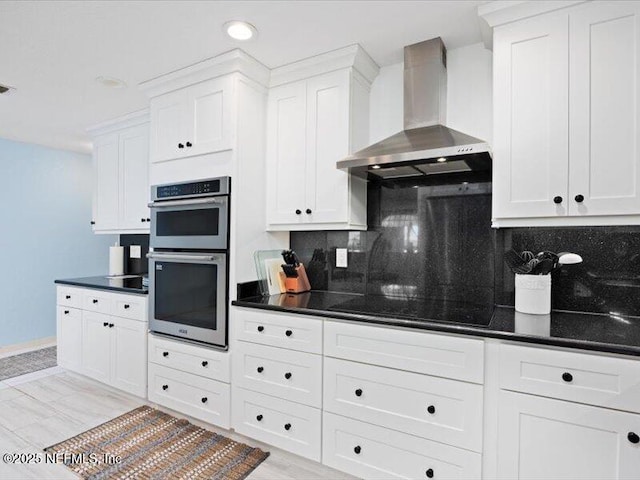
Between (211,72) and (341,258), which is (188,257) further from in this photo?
(211,72)

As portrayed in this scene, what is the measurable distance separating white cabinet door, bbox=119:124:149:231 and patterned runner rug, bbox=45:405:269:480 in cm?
175

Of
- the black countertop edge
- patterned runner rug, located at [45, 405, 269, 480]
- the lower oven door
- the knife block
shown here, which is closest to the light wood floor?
patterned runner rug, located at [45, 405, 269, 480]

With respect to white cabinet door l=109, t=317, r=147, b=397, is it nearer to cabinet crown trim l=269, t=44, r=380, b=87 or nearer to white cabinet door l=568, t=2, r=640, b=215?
cabinet crown trim l=269, t=44, r=380, b=87

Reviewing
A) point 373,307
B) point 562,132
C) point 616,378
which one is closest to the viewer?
point 616,378

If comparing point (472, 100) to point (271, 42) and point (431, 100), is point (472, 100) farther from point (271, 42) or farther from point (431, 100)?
point (271, 42)

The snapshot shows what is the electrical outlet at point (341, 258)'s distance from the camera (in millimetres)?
2664

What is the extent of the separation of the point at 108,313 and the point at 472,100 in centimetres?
324

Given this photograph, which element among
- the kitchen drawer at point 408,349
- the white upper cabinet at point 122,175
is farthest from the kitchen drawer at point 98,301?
the kitchen drawer at point 408,349

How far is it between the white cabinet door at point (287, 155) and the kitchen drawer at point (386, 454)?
1.32 m

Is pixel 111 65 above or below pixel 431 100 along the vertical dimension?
above

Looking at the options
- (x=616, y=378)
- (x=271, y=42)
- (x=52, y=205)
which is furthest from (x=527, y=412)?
(x=52, y=205)

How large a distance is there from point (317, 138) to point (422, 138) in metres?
0.71

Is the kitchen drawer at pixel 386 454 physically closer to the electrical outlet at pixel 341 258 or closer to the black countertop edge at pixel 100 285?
the electrical outlet at pixel 341 258

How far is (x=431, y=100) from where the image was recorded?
2168 mm
